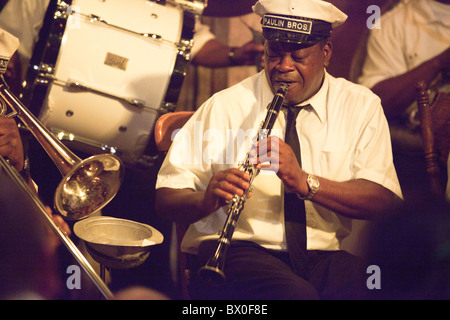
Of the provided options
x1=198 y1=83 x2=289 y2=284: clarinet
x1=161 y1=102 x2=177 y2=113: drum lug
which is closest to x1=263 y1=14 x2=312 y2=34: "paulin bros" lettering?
x1=198 y1=83 x2=289 y2=284: clarinet

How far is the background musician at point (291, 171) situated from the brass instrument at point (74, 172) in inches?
9.1

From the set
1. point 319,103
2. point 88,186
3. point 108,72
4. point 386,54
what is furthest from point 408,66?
point 88,186

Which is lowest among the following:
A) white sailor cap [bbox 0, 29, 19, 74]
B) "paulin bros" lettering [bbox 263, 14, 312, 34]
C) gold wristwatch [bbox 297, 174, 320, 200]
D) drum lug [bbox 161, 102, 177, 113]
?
gold wristwatch [bbox 297, 174, 320, 200]

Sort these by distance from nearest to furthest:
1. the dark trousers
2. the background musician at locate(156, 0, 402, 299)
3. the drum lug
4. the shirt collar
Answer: the dark trousers < the background musician at locate(156, 0, 402, 299) < the shirt collar < the drum lug

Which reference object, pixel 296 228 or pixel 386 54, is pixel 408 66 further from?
pixel 296 228

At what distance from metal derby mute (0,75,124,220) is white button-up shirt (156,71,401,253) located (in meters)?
0.23

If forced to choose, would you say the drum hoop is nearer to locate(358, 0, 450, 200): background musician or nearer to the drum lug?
the drum lug

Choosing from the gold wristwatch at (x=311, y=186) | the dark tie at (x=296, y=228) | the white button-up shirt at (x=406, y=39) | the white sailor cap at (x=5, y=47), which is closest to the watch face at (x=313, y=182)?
the gold wristwatch at (x=311, y=186)

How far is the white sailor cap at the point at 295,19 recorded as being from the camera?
2.21m

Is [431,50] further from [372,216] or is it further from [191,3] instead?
[372,216]

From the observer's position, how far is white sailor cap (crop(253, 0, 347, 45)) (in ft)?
7.24

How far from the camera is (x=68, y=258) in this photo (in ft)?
7.82

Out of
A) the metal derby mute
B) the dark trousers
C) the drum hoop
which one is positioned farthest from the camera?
the drum hoop

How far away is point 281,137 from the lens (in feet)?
7.77
